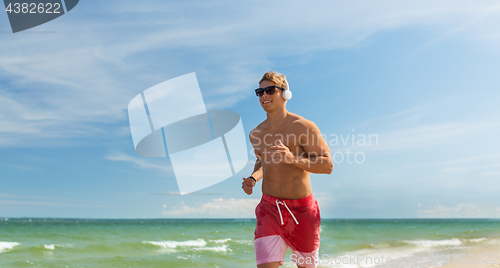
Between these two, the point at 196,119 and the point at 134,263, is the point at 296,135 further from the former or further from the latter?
the point at 134,263

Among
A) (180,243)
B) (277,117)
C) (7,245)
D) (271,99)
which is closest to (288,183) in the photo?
(277,117)

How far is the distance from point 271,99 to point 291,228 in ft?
3.63

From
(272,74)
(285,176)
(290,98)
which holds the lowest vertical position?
(285,176)

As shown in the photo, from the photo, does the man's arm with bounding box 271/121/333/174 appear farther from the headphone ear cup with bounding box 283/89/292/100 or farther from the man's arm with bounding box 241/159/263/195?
the man's arm with bounding box 241/159/263/195

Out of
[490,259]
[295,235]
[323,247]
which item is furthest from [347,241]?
→ [295,235]

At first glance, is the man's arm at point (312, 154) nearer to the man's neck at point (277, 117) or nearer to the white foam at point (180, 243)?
the man's neck at point (277, 117)

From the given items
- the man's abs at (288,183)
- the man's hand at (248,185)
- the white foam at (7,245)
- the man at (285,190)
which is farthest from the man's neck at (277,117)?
the white foam at (7,245)

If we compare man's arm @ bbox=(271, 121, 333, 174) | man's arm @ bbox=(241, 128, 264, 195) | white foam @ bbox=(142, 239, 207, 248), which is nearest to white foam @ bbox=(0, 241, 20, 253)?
white foam @ bbox=(142, 239, 207, 248)

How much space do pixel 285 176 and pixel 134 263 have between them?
10.8 metres

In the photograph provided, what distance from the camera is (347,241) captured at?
19.3 m

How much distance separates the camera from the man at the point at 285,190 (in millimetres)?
3080

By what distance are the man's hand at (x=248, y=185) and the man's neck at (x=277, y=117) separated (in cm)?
51

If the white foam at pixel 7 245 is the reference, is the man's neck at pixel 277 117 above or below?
above

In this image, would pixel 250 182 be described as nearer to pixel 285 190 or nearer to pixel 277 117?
pixel 285 190
